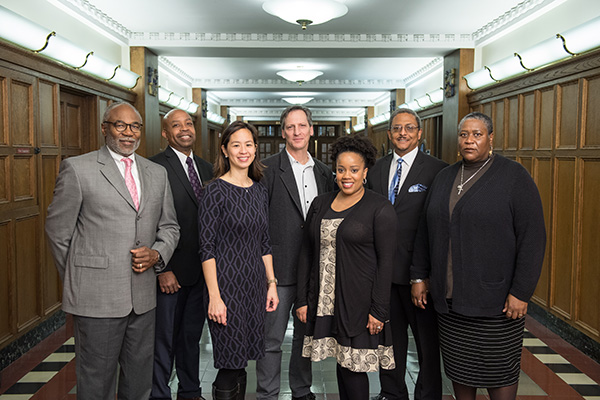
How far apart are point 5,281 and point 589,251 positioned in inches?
186

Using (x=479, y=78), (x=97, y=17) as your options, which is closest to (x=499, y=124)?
(x=479, y=78)

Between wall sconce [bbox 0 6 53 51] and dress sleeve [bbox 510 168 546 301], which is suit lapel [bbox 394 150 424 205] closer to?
dress sleeve [bbox 510 168 546 301]

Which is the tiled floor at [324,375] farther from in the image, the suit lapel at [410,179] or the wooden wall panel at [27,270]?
the suit lapel at [410,179]

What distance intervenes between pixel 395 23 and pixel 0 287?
5151 millimetres

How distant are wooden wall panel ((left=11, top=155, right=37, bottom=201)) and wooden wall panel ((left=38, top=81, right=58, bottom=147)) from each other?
307 mm

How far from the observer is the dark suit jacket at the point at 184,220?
9.63 feet

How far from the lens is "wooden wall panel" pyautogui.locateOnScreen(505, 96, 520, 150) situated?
5602 millimetres

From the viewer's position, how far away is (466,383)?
97.9 inches

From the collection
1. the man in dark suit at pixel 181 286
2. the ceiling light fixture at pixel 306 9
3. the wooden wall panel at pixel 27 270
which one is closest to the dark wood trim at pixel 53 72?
the wooden wall panel at pixel 27 270

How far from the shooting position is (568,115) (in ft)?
15.1

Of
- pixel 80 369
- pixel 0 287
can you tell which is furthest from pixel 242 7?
pixel 80 369

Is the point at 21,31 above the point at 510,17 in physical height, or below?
below

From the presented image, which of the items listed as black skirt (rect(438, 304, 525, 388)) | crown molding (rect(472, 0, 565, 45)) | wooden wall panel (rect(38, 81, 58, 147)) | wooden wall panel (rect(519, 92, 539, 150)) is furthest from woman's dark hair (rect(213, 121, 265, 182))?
crown molding (rect(472, 0, 565, 45))

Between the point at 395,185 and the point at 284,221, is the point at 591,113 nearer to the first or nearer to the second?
the point at 395,185
